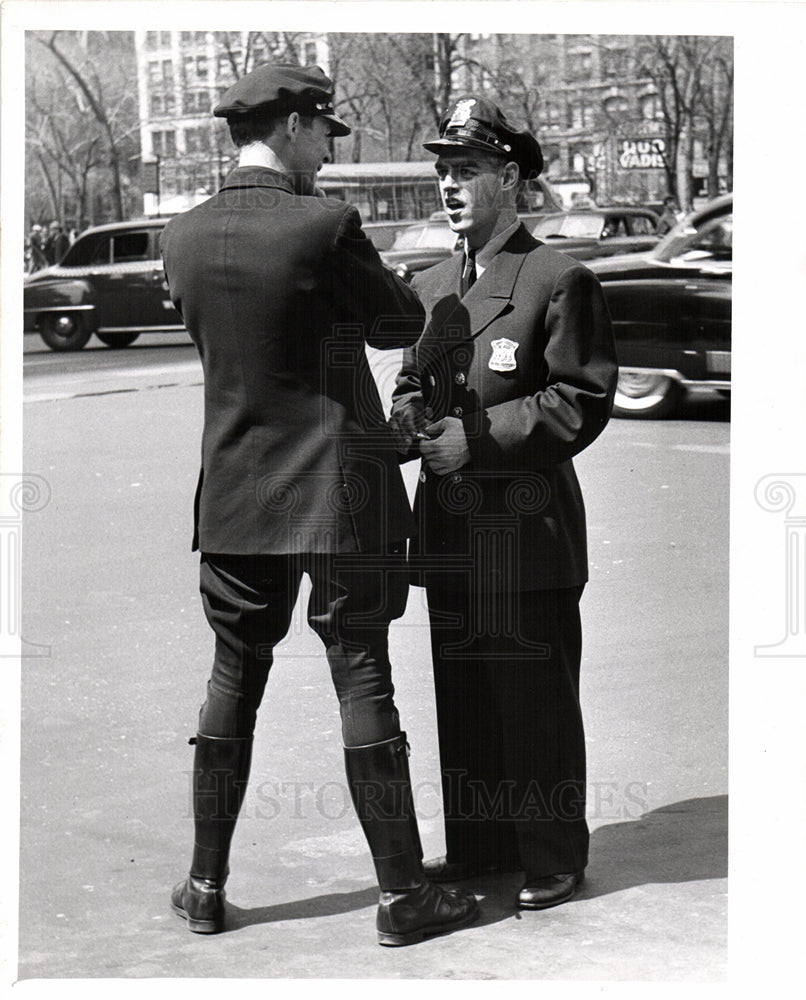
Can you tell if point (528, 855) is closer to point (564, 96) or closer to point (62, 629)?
point (564, 96)

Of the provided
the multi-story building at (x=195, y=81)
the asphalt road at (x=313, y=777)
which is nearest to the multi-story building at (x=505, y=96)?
the multi-story building at (x=195, y=81)

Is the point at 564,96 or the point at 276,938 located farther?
the point at 564,96

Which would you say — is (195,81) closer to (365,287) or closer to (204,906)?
(365,287)

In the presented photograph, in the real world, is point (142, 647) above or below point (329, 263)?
below

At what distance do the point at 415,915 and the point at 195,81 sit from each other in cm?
222

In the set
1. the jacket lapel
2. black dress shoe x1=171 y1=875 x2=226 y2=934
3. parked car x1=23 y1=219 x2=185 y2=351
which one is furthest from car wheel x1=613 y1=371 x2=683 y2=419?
black dress shoe x1=171 y1=875 x2=226 y2=934

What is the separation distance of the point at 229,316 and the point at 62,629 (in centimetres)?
291

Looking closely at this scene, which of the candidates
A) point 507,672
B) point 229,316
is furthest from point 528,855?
point 229,316

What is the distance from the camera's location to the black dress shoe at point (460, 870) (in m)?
3.94

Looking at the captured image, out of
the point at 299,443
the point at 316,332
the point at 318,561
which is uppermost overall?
the point at 316,332

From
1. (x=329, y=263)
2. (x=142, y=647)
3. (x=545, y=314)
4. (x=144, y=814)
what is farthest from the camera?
(x=142, y=647)

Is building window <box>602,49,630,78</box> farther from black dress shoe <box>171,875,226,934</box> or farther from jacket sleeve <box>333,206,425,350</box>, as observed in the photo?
black dress shoe <box>171,875,226,934</box>

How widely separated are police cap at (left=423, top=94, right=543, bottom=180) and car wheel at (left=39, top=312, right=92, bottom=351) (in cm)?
887

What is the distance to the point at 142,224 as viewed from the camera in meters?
12.6
